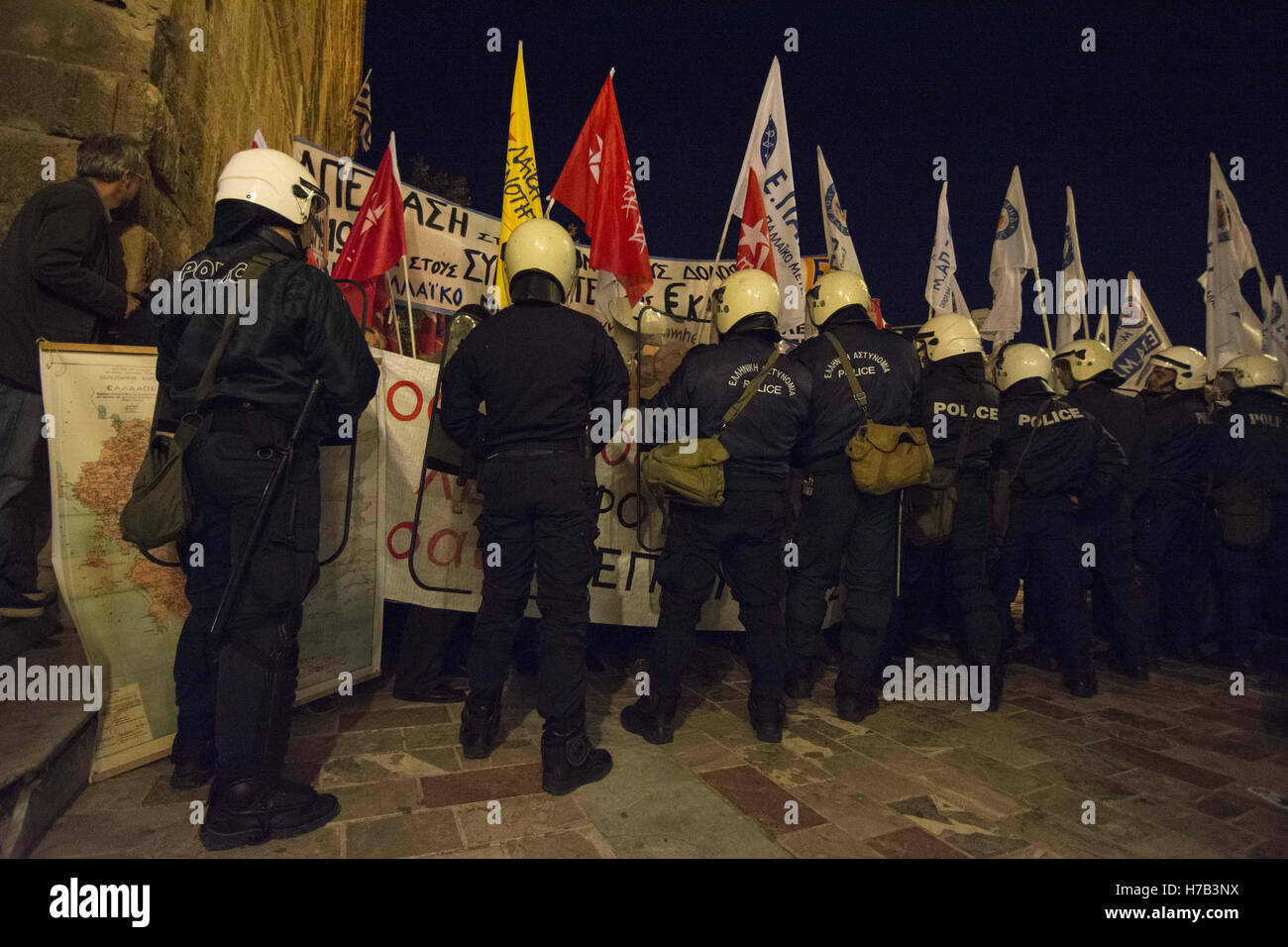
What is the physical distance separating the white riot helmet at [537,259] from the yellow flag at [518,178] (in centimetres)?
246

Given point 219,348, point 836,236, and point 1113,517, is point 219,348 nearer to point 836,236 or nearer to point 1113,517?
point 1113,517

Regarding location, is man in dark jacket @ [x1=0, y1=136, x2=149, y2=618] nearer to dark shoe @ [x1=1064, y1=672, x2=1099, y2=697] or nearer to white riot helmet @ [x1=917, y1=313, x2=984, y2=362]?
white riot helmet @ [x1=917, y1=313, x2=984, y2=362]

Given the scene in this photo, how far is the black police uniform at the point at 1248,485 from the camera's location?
6.14m

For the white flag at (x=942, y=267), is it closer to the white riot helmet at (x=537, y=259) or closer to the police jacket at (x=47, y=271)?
the white riot helmet at (x=537, y=259)

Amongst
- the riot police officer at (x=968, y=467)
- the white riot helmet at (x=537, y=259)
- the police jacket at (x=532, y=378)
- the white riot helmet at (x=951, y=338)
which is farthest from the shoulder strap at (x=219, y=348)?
the white riot helmet at (x=951, y=338)

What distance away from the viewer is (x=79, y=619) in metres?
2.96

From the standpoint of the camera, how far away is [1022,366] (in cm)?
523

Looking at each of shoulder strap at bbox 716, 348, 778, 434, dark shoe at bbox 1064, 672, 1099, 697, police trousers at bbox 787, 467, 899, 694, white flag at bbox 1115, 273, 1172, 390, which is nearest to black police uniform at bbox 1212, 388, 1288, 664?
dark shoe at bbox 1064, 672, 1099, 697

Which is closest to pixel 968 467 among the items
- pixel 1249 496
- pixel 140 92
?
pixel 1249 496

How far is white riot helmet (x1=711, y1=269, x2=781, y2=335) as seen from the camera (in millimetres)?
4105

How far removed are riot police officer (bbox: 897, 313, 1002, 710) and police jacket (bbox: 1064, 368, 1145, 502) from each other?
1.73m

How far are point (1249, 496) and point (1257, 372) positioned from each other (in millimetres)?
1209

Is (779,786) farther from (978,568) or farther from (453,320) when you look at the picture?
(453,320)
